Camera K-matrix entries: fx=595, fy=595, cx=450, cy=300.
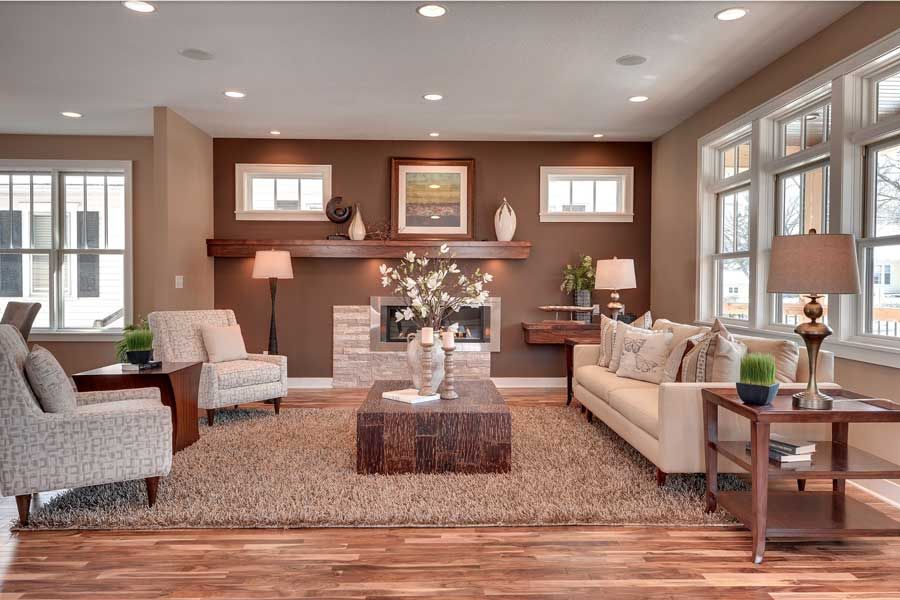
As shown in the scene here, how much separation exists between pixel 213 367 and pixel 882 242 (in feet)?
14.6

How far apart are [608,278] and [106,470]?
4172mm

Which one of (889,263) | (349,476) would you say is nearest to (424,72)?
(349,476)

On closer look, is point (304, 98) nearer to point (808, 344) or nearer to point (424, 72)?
point (424, 72)

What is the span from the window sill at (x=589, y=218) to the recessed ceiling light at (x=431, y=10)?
3357 mm

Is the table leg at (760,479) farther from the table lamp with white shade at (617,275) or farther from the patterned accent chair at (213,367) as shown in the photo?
the patterned accent chair at (213,367)

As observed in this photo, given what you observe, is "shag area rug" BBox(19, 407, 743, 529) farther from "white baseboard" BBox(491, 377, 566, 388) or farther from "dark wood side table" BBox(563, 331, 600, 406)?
"white baseboard" BBox(491, 377, 566, 388)

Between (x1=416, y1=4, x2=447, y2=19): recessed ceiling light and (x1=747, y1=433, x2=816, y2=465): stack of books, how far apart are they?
2.76 meters

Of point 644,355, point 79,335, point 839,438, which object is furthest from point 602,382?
point 79,335

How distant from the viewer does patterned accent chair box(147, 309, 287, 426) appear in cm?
454

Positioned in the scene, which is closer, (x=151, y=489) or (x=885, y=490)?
(x=151, y=489)

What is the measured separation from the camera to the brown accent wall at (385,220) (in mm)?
6379

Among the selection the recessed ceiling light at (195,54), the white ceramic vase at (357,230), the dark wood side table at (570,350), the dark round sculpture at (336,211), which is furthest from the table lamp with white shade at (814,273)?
the dark round sculpture at (336,211)

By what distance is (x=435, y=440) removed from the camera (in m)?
3.42

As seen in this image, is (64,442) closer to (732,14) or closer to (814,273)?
(814,273)
